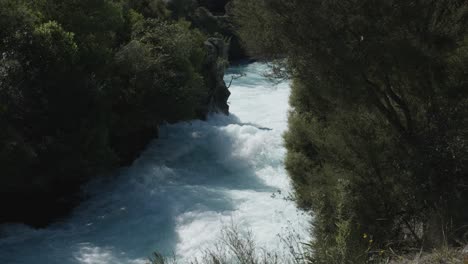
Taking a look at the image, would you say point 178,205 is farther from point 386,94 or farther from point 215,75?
point 215,75

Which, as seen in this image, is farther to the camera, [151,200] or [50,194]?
[50,194]

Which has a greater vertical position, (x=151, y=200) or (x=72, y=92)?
(x=72, y=92)

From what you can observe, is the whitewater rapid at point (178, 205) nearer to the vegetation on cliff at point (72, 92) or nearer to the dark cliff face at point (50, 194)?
the dark cliff face at point (50, 194)

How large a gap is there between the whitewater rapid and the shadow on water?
0.03m

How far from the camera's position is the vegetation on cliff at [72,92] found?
1398cm

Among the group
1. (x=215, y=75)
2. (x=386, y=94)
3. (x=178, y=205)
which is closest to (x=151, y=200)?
(x=178, y=205)

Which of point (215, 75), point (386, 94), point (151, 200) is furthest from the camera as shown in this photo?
point (215, 75)

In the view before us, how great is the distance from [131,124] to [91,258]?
7240mm

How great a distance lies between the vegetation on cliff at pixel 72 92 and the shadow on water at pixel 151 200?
1053mm

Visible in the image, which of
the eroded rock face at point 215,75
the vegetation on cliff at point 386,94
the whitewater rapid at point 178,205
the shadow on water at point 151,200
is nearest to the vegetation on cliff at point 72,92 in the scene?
the shadow on water at point 151,200

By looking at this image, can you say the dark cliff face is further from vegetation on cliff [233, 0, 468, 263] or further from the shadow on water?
vegetation on cliff [233, 0, 468, 263]

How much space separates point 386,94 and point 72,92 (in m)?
9.49

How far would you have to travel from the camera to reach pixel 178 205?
16656 millimetres

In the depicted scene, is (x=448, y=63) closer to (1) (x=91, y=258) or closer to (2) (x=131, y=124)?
(1) (x=91, y=258)
